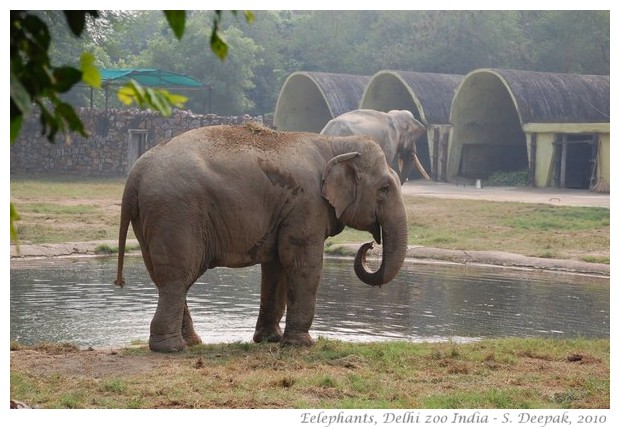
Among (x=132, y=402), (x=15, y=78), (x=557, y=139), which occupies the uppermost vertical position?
(x=557, y=139)

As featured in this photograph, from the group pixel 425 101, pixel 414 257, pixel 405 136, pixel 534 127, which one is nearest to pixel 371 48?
pixel 425 101

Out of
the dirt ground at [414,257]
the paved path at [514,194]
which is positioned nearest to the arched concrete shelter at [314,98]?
the dirt ground at [414,257]

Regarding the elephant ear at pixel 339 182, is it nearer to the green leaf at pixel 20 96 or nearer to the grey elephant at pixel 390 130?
the green leaf at pixel 20 96

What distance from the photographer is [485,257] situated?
18031 mm

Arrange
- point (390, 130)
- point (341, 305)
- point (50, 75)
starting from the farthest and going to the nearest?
1. point (390, 130)
2. point (341, 305)
3. point (50, 75)

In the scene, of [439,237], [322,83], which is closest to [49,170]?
[322,83]

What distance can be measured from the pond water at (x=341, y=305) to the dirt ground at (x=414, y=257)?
63cm

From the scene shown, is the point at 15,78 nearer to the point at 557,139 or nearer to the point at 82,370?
the point at 82,370

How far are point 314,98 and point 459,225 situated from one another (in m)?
20.7

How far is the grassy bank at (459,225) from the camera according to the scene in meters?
18.7

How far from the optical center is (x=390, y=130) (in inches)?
862

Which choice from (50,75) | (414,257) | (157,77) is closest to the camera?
(50,75)

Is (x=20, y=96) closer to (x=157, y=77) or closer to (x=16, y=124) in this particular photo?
(x=16, y=124)

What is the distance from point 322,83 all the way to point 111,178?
7.99m
